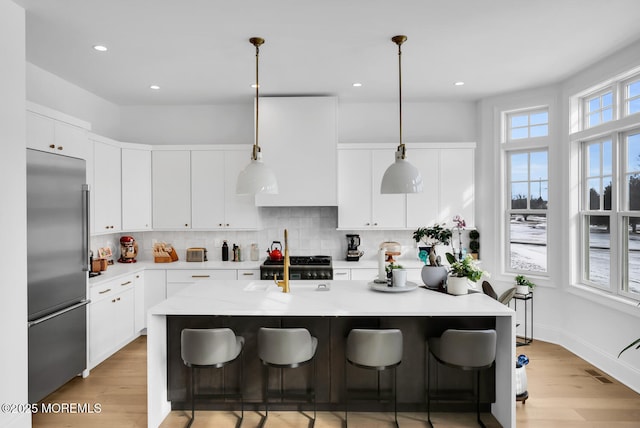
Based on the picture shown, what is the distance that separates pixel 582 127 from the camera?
422cm

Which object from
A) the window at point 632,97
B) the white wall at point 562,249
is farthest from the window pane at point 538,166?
the window at point 632,97

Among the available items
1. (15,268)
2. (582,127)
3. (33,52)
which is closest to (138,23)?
(33,52)

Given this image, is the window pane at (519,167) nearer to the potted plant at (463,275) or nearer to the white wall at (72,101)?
the potted plant at (463,275)

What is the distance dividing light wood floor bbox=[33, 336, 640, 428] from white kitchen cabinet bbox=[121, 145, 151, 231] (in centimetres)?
169

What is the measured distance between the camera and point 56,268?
10.2ft

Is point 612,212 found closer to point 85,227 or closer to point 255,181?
point 255,181

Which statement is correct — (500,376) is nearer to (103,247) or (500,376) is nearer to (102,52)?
(102,52)

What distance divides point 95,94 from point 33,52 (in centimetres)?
128

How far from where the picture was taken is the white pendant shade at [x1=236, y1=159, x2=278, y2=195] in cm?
289

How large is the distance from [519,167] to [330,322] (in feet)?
10.9

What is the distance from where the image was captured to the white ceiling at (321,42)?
273 centimetres

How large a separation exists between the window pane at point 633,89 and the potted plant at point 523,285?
2108mm

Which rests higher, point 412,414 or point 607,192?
point 607,192

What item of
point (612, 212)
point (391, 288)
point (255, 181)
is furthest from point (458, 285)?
point (612, 212)
